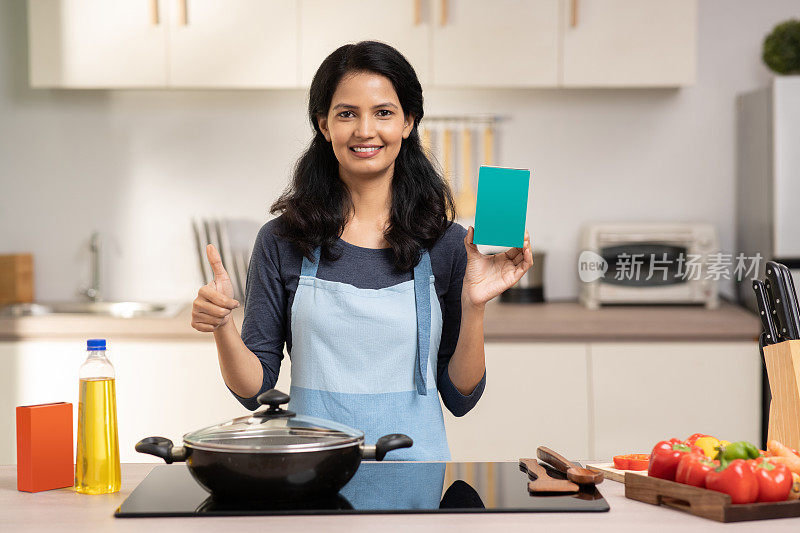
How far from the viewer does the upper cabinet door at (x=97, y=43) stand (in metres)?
3.01

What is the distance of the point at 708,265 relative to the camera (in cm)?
312

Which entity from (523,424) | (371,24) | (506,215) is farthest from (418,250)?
(371,24)

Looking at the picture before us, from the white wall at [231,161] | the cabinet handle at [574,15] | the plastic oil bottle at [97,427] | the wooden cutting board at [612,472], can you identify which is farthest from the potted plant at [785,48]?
the plastic oil bottle at [97,427]

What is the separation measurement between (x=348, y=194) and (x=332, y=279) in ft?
0.58

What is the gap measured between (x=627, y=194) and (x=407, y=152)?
1.82 metres

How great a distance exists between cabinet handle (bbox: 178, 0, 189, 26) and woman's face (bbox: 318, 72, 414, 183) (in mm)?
1619

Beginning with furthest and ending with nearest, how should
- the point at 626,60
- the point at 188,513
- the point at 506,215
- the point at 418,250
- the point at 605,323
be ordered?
the point at 626,60 → the point at 605,323 → the point at 418,250 → the point at 506,215 → the point at 188,513

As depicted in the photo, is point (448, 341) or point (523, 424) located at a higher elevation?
point (448, 341)

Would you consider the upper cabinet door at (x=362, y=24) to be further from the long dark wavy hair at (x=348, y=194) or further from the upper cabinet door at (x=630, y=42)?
the long dark wavy hair at (x=348, y=194)

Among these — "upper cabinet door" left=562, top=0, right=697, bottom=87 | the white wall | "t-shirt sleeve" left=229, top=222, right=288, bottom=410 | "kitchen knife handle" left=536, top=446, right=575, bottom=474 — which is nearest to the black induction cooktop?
"kitchen knife handle" left=536, top=446, right=575, bottom=474

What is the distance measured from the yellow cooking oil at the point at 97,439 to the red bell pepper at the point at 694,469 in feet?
2.57

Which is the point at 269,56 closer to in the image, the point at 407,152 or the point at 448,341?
the point at 407,152

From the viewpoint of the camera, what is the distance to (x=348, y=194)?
1.73 m

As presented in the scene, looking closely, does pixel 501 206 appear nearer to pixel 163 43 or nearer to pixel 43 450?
pixel 43 450
